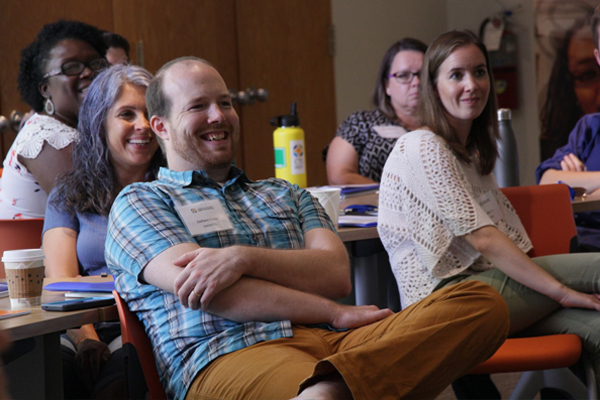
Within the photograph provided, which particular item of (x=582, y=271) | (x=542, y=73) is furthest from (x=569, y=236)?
(x=542, y=73)

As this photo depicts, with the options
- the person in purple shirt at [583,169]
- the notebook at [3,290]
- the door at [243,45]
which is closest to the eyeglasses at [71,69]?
the door at [243,45]

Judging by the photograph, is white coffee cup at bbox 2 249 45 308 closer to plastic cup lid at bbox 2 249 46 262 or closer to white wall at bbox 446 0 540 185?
plastic cup lid at bbox 2 249 46 262

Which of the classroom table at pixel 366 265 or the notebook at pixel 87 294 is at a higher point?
the notebook at pixel 87 294

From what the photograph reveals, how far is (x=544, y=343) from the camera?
5.62 ft

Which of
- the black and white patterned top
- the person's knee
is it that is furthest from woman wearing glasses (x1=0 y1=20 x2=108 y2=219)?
the person's knee

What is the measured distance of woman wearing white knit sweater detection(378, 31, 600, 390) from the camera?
1830mm

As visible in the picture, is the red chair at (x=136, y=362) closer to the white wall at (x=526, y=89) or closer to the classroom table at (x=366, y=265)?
the classroom table at (x=366, y=265)

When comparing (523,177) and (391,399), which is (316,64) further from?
(391,399)

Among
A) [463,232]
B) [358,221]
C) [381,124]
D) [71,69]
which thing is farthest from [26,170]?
[381,124]

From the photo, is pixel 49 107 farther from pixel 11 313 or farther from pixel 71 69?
pixel 11 313

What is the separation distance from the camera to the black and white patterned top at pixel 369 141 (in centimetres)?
327

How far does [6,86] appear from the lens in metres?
3.40

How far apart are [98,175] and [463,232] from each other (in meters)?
1.06

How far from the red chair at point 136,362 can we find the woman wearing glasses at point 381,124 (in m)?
1.87
